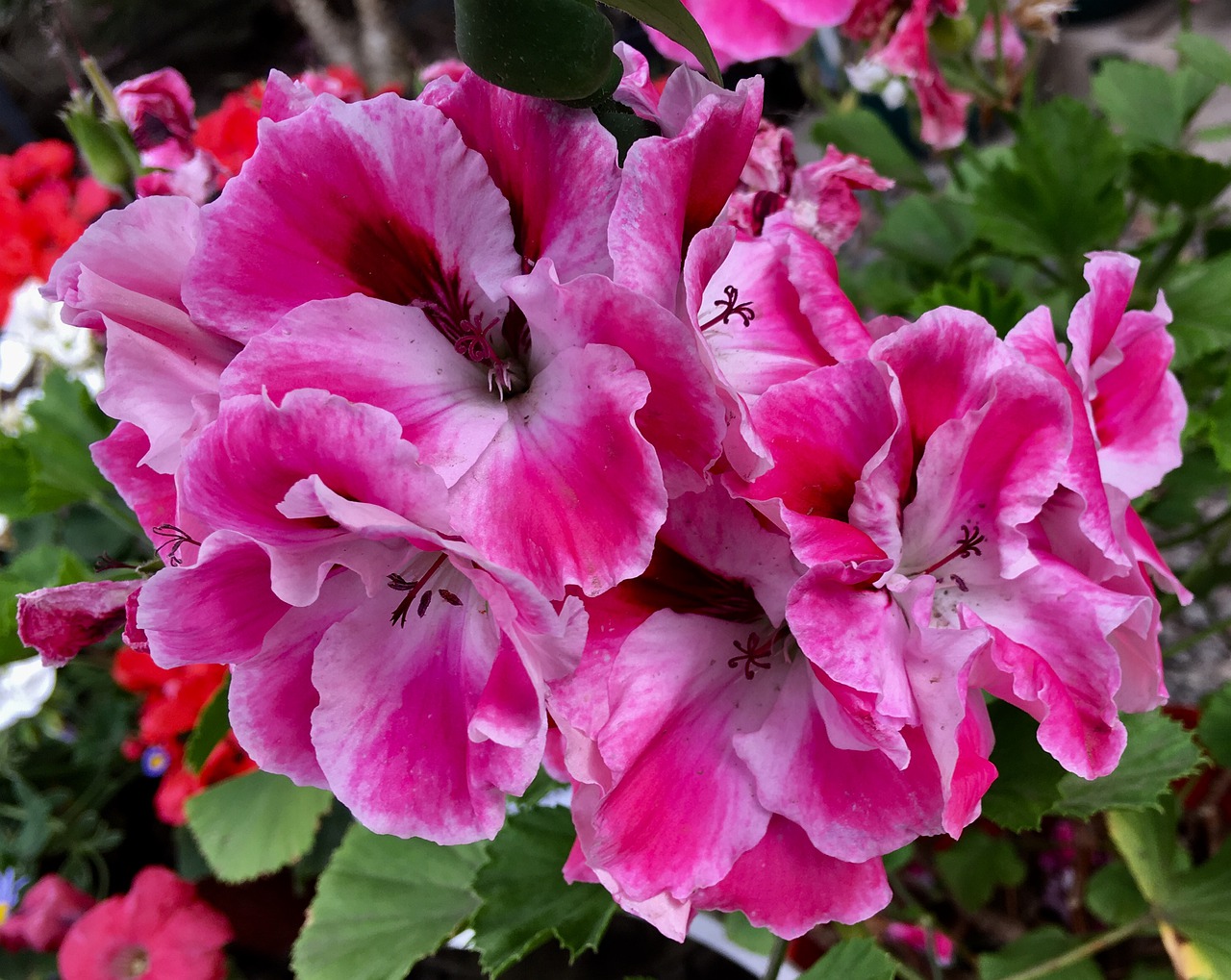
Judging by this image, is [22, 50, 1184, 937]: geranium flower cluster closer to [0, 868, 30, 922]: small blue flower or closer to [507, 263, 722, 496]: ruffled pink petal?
[507, 263, 722, 496]: ruffled pink petal

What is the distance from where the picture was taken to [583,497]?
266 millimetres

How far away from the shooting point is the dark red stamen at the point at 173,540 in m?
0.31

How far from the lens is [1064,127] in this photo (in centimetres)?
74

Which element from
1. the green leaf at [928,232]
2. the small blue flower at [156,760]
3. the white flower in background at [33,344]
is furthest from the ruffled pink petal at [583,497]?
the white flower in background at [33,344]

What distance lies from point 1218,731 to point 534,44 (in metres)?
0.65

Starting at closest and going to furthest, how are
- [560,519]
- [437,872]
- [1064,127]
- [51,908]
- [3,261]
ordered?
[560,519] → [437,872] → [1064,127] → [51,908] → [3,261]

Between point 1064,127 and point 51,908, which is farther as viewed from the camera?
point 51,908

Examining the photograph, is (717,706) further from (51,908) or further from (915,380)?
(51,908)

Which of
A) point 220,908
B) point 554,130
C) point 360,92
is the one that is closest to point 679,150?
point 554,130

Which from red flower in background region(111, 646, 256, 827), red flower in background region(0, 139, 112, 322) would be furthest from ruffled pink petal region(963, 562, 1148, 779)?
red flower in background region(0, 139, 112, 322)

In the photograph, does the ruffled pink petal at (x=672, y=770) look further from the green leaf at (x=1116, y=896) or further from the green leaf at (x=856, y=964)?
the green leaf at (x=1116, y=896)

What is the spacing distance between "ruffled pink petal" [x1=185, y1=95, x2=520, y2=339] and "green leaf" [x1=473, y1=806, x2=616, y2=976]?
1.09 ft

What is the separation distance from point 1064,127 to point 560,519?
0.65 metres

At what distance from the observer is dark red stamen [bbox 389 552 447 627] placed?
299 mm
